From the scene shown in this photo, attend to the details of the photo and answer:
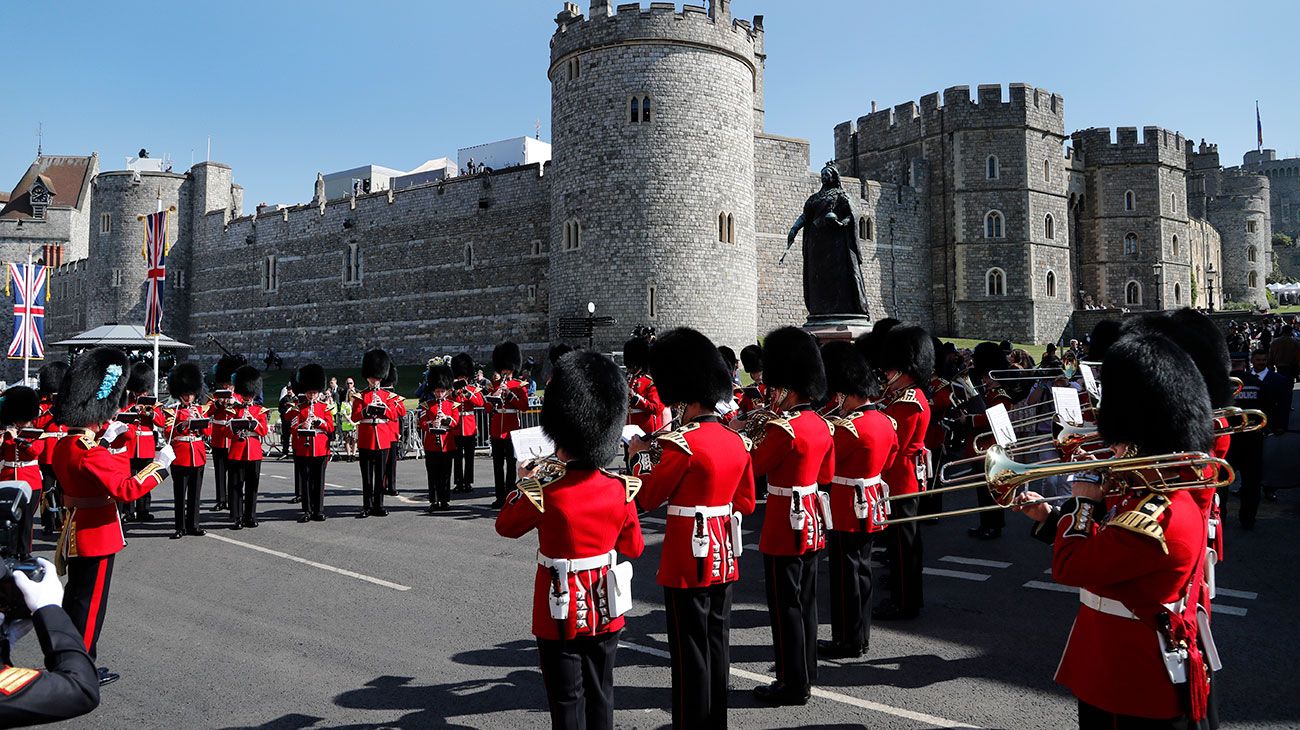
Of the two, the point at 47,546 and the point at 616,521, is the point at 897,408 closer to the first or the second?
the point at 616,521

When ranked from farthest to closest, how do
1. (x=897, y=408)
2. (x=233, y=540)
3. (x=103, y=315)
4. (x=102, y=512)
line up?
1. (x=103, y=315)
2. (x=233, y=540)
3. (x=897, y=408)
4. (x=102, y=512)

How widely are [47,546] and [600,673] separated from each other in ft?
27.6

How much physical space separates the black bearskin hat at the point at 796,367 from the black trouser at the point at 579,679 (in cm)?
195

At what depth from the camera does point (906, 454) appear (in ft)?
19.3

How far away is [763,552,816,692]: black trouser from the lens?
14.0 ft

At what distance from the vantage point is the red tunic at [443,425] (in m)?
10.4

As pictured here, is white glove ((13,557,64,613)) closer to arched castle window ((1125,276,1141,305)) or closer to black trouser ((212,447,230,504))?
black trouser ((212,447,230,504))

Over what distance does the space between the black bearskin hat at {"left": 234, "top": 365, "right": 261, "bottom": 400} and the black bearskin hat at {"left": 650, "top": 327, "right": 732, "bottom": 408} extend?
749cm

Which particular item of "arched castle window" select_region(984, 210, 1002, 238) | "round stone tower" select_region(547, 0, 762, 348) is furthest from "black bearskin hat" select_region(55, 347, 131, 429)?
"arched castle window" select_region(984, 210, 1002, 238)

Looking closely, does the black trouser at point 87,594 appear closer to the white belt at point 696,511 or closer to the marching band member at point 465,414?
the white belt at point 696,511

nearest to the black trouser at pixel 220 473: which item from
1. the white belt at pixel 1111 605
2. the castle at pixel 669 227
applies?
the white belt at pixel 1111 605

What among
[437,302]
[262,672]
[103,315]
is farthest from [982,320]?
[103,315]

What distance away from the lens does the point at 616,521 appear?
3.43 metres

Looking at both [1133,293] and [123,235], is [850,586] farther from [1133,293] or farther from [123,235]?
[123,235]
